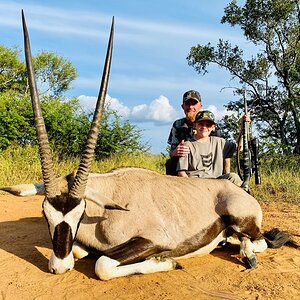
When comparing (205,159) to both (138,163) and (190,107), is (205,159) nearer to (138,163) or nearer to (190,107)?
(190,107)

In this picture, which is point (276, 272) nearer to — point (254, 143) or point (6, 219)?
point (254, 143)

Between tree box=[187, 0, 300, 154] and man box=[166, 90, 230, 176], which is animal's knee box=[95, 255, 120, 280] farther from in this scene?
tree box=[187, 0, 300, 154]

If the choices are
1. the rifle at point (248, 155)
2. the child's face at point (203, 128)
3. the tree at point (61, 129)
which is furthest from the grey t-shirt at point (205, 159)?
the tree at point (61, 129)

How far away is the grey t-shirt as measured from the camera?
22.3 feet

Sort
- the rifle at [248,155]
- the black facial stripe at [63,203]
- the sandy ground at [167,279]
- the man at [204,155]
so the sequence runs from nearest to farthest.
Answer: the sandy ground at [167,279]
the black facial stripe at [63,203]
the man at [204,155]
the rifle at [248,155]

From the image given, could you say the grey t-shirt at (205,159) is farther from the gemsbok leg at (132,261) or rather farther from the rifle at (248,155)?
the gemsbok leg at (132,261)

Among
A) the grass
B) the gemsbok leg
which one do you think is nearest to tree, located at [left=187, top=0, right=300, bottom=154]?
the grass

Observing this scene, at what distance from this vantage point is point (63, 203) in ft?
14.9

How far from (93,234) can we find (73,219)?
50 centimetres

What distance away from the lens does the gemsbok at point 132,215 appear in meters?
4.54

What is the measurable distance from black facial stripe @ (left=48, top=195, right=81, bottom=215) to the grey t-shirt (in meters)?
2.58

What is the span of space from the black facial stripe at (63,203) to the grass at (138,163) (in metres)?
6.33

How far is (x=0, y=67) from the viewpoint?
109ft

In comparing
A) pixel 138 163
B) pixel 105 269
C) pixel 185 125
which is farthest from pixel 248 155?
pixel 138 163
